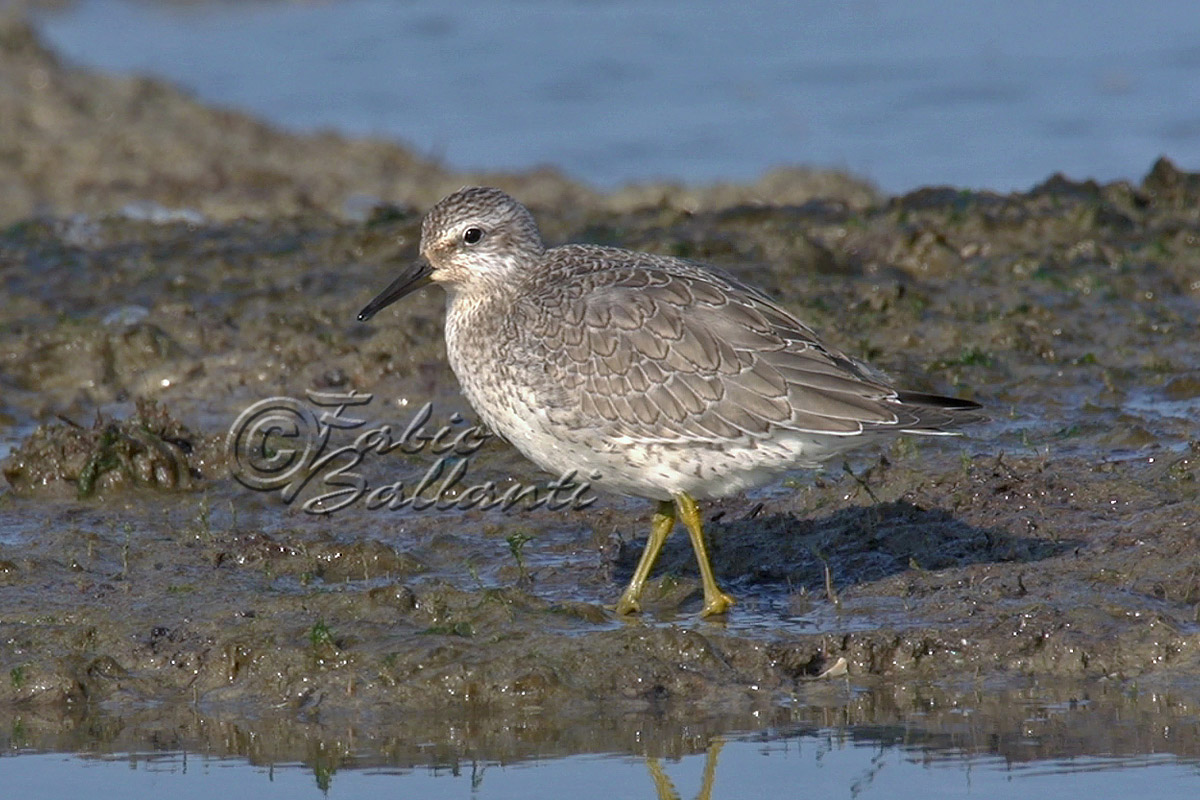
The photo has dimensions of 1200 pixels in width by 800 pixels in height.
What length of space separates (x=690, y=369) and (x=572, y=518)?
154cm

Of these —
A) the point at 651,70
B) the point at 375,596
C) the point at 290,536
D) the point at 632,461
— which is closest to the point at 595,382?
the point at 632,461

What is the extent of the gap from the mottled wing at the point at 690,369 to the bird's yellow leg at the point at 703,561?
1.18 feet

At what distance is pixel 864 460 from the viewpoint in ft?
30.3

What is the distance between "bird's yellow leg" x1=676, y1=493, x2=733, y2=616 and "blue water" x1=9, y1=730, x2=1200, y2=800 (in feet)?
4.21

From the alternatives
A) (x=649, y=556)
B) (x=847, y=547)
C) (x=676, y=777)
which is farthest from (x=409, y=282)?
(x=676, y=777)

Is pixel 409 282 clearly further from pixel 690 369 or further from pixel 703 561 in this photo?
pixel 703 561

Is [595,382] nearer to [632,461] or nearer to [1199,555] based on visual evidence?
[632,461]

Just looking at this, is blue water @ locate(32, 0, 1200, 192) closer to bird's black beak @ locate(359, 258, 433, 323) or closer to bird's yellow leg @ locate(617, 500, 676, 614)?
bird's black beak @ locate(359, 258, 433, 323)

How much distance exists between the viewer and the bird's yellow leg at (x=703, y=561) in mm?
7645

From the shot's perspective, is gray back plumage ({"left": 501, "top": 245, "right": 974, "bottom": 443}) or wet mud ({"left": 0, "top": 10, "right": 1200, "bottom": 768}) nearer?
wet mud ({"left": 0, "top": 10, "right": 1200, "bottom": 768})

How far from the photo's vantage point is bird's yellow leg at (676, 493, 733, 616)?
7645 mm

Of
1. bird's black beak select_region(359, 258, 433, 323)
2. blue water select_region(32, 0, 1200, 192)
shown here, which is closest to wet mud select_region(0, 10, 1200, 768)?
bird's black beak select_region(359, 258, 433, 323)

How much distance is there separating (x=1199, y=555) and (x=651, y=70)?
50.9 ft

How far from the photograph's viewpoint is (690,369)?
25.0 ft
